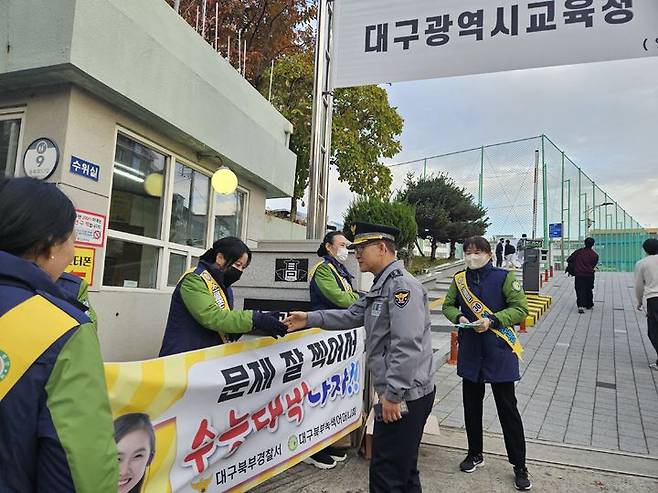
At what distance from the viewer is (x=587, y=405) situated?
16.7ft

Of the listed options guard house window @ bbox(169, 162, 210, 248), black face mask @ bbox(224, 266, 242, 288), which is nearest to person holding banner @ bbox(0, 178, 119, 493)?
black face mask @ bbox(224, 266, 242, 288)

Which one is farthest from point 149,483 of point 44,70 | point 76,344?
point 44,70

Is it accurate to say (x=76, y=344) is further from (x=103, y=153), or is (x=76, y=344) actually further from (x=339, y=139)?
(x=339, y=139)

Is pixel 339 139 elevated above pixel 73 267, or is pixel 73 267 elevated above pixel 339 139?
pixel 339 139

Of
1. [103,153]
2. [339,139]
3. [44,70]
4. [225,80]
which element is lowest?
[103,153]

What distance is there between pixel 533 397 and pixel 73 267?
5.22m

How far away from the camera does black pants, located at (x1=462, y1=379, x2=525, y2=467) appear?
3240 millimetres

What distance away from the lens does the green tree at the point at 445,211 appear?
75.7 ft

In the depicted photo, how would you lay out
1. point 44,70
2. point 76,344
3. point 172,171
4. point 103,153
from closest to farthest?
point 76,344 → point 44,70 → point 103,153 → point 172,171

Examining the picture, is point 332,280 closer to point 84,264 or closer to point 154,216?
point 84,264

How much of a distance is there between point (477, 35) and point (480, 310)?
119 inches

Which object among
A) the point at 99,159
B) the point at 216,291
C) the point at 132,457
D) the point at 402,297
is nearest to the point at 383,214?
the point at 99,159

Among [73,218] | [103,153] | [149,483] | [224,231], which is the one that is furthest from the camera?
[224,231]

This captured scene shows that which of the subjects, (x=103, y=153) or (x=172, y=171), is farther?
(x=172, y=171)
